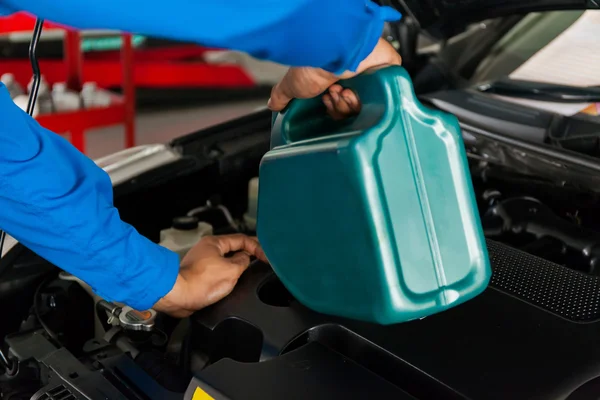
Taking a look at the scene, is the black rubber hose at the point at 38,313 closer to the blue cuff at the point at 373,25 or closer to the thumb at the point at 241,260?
the thumb at the point at 241,260

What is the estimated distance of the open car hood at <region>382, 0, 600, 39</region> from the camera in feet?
3.84

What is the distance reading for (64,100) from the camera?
2.61 metres

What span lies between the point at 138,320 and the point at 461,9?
0.83 meters

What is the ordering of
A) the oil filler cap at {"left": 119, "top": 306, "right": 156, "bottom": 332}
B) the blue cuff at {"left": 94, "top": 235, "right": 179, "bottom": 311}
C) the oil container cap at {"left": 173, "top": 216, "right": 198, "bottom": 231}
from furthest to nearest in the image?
the oil container cap at {"left": 173, "top": 216, "right": 198, "bottom": 231} → the oil filler cap at {"left": 119, "top": 306, "right": 156, "bottom": 332} → the blue cuff at {"left": 94, "top": 235, "right": 179, "bottom": 311}

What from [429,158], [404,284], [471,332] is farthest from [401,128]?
[471,332]

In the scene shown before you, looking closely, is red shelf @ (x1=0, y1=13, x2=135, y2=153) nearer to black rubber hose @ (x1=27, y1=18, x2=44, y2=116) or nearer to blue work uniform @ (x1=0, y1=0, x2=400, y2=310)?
black rubber hose @ (x1=27, y1=18, x2=44, y2=116)

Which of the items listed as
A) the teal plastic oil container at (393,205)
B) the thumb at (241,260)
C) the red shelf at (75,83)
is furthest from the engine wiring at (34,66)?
the red shelf at (75,83)

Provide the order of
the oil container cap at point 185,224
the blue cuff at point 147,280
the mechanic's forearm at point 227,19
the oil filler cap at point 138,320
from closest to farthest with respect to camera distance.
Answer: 1. the mechanic's forearm at point 227,19
2. the blue cuff at point 147,280
3. the oil filler cap at point 138,320
4. the oil container cap at point 185,224

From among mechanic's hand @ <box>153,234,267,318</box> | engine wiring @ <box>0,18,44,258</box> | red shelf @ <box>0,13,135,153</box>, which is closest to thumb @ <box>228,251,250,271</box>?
mechanic's hand @ <box>153,234,267,318</box>

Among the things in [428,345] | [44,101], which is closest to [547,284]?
[428,345]

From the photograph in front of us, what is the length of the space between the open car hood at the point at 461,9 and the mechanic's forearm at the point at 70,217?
70cm

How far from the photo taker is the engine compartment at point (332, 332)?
76 centimetres

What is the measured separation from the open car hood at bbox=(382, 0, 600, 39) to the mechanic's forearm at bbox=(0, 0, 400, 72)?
72cm

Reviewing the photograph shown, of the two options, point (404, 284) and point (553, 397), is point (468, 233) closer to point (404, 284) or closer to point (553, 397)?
point (404, 284)
